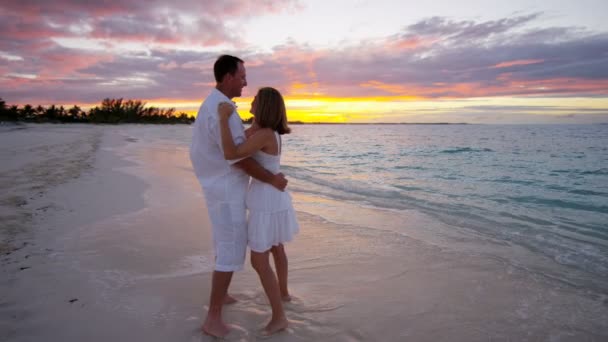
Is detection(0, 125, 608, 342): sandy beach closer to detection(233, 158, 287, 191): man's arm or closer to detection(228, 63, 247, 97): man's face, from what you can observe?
detection(233, 158, 287, 191): man's arm

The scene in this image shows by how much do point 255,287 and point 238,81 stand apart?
2.18 metres

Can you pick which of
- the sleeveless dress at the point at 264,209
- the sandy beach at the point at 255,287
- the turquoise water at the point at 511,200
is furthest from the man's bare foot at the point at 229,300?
the turquoise water at the point at 511,200

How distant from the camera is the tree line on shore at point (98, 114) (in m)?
64.1

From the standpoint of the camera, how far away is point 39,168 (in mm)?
10352

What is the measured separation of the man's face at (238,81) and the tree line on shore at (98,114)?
227 ft

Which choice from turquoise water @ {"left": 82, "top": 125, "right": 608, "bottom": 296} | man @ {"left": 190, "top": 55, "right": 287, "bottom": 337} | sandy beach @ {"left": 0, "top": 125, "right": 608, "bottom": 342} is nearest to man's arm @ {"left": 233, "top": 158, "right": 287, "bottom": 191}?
man @ {"left": 190, "top": 55, "right": 287, "bottom": 337}

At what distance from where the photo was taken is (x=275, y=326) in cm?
289

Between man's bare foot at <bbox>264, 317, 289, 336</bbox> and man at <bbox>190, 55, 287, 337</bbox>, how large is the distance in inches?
13.1

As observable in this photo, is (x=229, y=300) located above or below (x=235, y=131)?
below

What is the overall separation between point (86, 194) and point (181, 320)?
5442 millimetres

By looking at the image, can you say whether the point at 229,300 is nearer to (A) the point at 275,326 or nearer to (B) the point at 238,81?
(A) the point at 275,326

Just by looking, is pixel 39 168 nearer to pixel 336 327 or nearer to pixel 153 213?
pixel 153 213

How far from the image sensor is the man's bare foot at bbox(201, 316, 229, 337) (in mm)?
2795

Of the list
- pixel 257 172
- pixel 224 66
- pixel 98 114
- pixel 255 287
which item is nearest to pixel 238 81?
pixel 224 66
